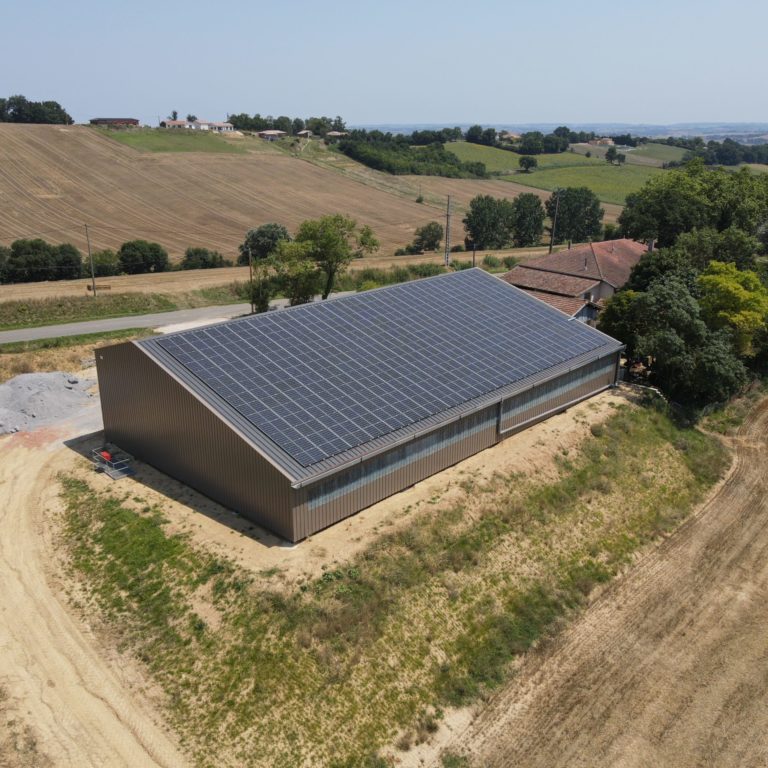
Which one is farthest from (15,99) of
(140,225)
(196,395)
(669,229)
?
(196,395)

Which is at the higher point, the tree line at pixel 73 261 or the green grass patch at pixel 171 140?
the green grass patch at pixel 171 140

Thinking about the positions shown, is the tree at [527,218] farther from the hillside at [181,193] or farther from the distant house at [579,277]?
the distant house at [579,277]

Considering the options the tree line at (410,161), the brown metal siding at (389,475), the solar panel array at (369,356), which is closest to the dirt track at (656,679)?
the brown metal siding at (389,475)

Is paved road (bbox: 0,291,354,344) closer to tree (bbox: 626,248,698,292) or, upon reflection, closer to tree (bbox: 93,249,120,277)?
tree (bbox: 93,249,120,277)

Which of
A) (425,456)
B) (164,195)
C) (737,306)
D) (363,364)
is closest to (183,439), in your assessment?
(363,364)

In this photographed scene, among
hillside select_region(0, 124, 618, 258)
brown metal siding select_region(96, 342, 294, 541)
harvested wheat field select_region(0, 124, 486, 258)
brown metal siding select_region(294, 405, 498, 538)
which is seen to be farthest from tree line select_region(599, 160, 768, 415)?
harvested wheat field select_region(0, 124, 486, 258)
